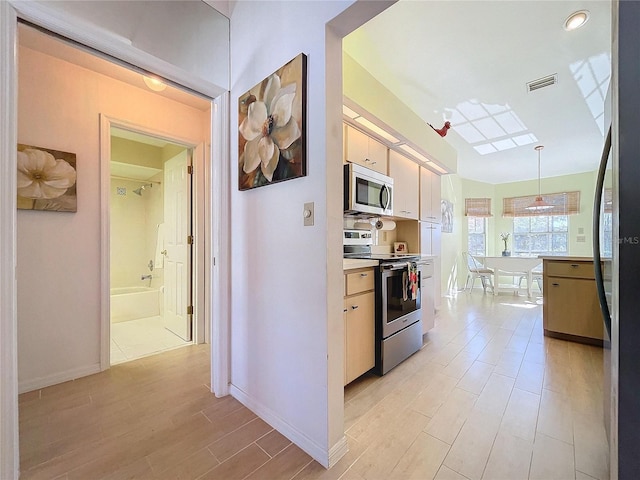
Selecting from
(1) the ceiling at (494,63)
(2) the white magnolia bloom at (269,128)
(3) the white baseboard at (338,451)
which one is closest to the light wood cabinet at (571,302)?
(1) the ceiling at (494,63)

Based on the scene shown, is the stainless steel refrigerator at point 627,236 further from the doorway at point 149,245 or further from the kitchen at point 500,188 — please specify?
the doorway at point 149,245

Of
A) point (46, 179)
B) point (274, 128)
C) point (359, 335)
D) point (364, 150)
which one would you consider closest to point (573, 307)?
point (359, 335)

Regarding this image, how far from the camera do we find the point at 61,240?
2.12 meters

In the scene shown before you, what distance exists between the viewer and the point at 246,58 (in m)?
1.76

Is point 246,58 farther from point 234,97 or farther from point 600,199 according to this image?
point 600,199

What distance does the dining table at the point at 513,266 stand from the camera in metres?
5.27

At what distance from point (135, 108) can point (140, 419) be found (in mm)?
2515

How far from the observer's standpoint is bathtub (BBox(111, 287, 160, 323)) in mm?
3555

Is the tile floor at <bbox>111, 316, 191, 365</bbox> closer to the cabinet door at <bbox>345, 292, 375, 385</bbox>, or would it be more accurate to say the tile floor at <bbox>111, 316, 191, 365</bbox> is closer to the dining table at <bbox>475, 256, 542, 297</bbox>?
the cabinet door at <bbox>345, 292, 375, 385</bbox>

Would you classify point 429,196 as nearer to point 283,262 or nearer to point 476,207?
point 283,262

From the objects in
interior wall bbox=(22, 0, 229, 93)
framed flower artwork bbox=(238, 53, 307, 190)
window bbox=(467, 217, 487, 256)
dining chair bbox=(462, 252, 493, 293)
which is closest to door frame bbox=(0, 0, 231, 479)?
interior wall bbox=(22, 0, 229, 93)

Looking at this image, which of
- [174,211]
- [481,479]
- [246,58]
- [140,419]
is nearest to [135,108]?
[174,211]

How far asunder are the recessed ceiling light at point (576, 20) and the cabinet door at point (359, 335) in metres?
2.55

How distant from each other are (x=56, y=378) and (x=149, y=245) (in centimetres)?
298
